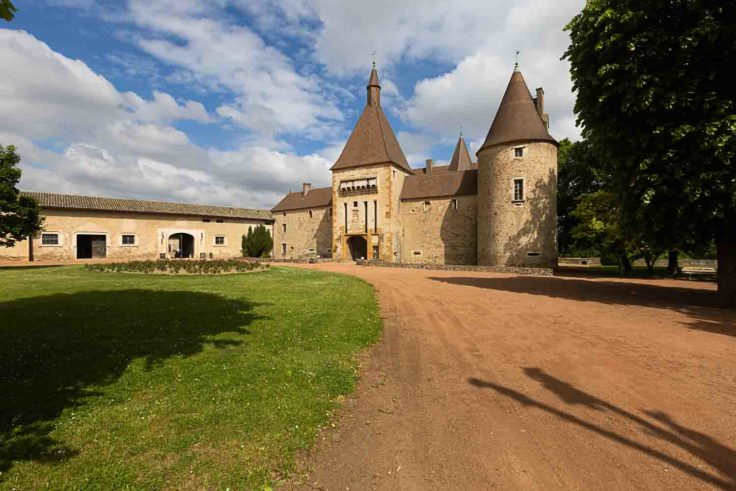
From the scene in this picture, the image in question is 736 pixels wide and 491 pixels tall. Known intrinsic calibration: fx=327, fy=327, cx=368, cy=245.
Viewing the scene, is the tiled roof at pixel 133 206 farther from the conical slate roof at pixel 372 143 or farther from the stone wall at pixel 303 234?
the conical slate roof at pixel 372 143

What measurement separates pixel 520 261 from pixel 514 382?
72.1ft

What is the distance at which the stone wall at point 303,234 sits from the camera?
3916 cm

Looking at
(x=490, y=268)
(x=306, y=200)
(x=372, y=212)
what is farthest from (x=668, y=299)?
(x=306, y=200)

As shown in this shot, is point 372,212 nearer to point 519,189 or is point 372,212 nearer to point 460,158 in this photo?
point 519,189

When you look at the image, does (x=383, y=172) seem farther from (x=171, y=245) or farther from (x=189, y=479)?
(x=171, y=245)

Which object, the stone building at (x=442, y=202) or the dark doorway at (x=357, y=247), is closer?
the stone building at (x=442, y=202)

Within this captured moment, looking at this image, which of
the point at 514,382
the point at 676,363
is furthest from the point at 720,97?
the point at 514,382

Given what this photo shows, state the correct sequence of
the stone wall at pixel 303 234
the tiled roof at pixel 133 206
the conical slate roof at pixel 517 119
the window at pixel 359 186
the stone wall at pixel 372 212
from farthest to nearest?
the stone wall at pixel 303 234
the window at pixel 359 186
the stone wall at pixel 372 212
the tiled roof at pixel 133 206
the conical slate roof at pixel 517 119

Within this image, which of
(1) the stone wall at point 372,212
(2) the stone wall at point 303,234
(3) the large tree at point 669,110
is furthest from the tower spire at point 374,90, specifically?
(3) the large tree at point 669,110

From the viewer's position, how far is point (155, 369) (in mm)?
4660

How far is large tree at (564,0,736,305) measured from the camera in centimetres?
870

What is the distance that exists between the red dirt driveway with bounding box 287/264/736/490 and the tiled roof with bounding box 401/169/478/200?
24.3 m

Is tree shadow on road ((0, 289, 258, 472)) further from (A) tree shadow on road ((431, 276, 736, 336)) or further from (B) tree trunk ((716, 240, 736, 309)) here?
(B) tree trunk ((716, 240, 736, 309))

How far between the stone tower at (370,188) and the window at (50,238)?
25.8 metres
